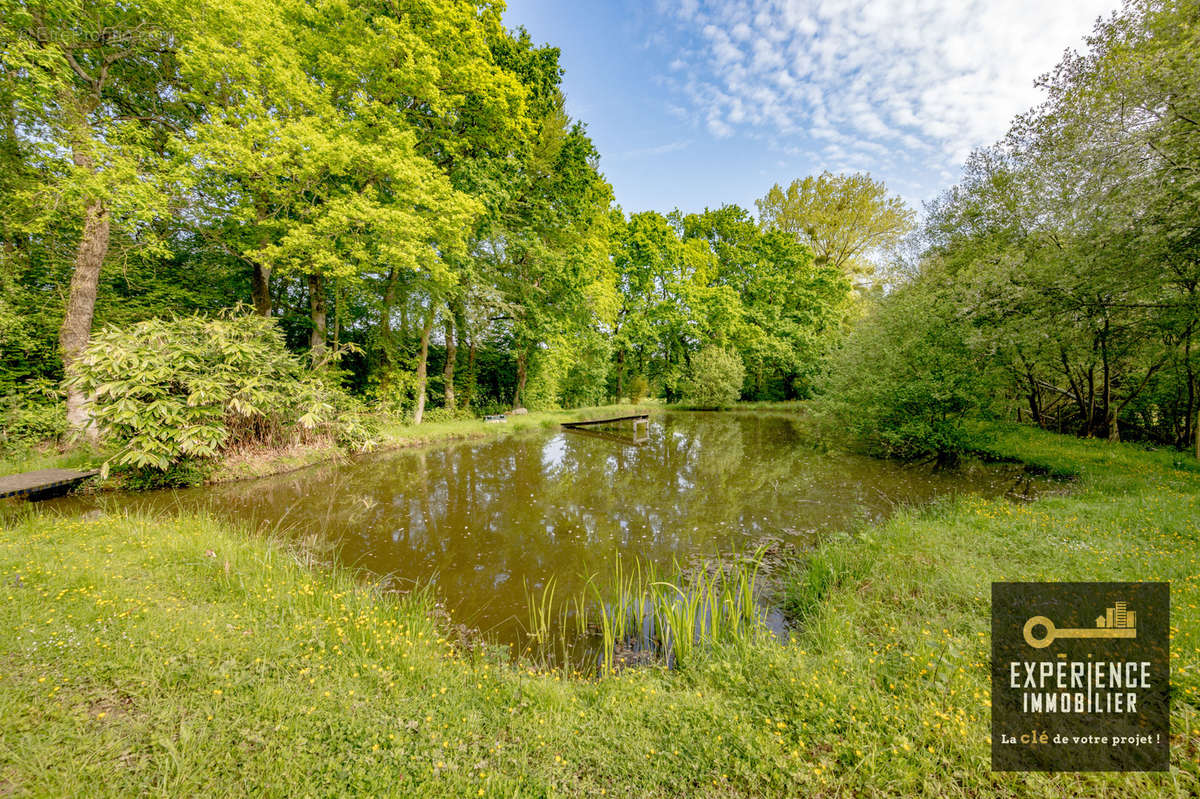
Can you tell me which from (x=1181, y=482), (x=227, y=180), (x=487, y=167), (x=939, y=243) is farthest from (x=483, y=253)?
(x=1181, y=482)

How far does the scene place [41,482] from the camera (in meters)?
7.33

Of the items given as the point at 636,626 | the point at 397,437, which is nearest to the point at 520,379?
the point at 397,437

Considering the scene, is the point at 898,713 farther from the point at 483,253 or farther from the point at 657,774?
the point at 483,253

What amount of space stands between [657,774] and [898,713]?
5.88 ft

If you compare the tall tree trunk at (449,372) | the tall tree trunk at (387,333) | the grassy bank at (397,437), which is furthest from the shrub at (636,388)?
the tall tree trunk at (387,333)

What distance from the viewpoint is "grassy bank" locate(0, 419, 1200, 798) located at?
7.71 feet

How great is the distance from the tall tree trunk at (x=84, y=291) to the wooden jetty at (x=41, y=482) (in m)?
1.76

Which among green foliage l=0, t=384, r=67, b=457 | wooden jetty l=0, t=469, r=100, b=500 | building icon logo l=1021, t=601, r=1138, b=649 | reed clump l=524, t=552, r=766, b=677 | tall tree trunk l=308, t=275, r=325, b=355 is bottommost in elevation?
reed clump l=524, t=552, r=766, b=677

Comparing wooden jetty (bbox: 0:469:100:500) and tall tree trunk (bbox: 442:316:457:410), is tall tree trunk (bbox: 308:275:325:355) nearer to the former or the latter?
tall tree trunk (bbox: 442:316:457:410)

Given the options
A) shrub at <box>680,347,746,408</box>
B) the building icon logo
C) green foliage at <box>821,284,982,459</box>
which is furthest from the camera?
shrub at <box>680,347,746,408</box>

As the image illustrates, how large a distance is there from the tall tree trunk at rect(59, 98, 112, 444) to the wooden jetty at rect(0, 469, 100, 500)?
1.76 metres

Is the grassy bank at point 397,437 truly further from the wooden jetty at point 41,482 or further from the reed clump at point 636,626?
the reed clump at point 636,626

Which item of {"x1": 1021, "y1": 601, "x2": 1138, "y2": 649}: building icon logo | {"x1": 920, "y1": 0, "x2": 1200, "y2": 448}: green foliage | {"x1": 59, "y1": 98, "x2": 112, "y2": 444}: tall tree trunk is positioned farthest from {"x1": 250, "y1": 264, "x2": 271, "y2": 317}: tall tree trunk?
{"x1": 920, "y1": 0, "x2": 1200, "y2": 448}: green foliage

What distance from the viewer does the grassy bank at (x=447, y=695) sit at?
2.35 m
